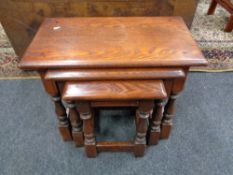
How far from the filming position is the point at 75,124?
0.86m

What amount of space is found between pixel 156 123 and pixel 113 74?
368 millimetres

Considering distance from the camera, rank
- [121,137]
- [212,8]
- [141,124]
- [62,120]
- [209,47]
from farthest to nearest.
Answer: [212,8]
[209,47]
[121,137]
[62,120]
[141,124]

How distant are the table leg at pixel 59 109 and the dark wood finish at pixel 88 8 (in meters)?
0.61

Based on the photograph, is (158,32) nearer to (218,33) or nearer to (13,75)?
(13,75)

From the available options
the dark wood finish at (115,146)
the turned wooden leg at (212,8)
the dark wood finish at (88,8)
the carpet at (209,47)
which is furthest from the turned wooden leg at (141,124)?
the turned wooden leg at (212,8)

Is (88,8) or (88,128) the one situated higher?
(88,8)

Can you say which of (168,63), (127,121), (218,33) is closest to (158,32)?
(168,63)

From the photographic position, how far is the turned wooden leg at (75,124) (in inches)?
29.9

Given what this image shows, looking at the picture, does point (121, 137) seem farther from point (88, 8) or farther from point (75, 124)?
point (88, 8)

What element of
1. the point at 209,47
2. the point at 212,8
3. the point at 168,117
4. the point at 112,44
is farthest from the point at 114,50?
the point at 212,8

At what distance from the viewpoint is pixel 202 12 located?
7.41 feet

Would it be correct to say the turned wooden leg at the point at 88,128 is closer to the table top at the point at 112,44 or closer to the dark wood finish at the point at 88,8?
the table top at the point at 112,44

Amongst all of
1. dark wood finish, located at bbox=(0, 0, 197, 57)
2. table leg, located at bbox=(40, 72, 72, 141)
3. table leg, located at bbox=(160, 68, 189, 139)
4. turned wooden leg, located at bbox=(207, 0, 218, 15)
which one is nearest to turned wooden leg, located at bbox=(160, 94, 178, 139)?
table leg, located at bbox=(160, 68, 189, 139)

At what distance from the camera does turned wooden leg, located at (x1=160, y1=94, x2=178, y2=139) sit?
32.3 inches
